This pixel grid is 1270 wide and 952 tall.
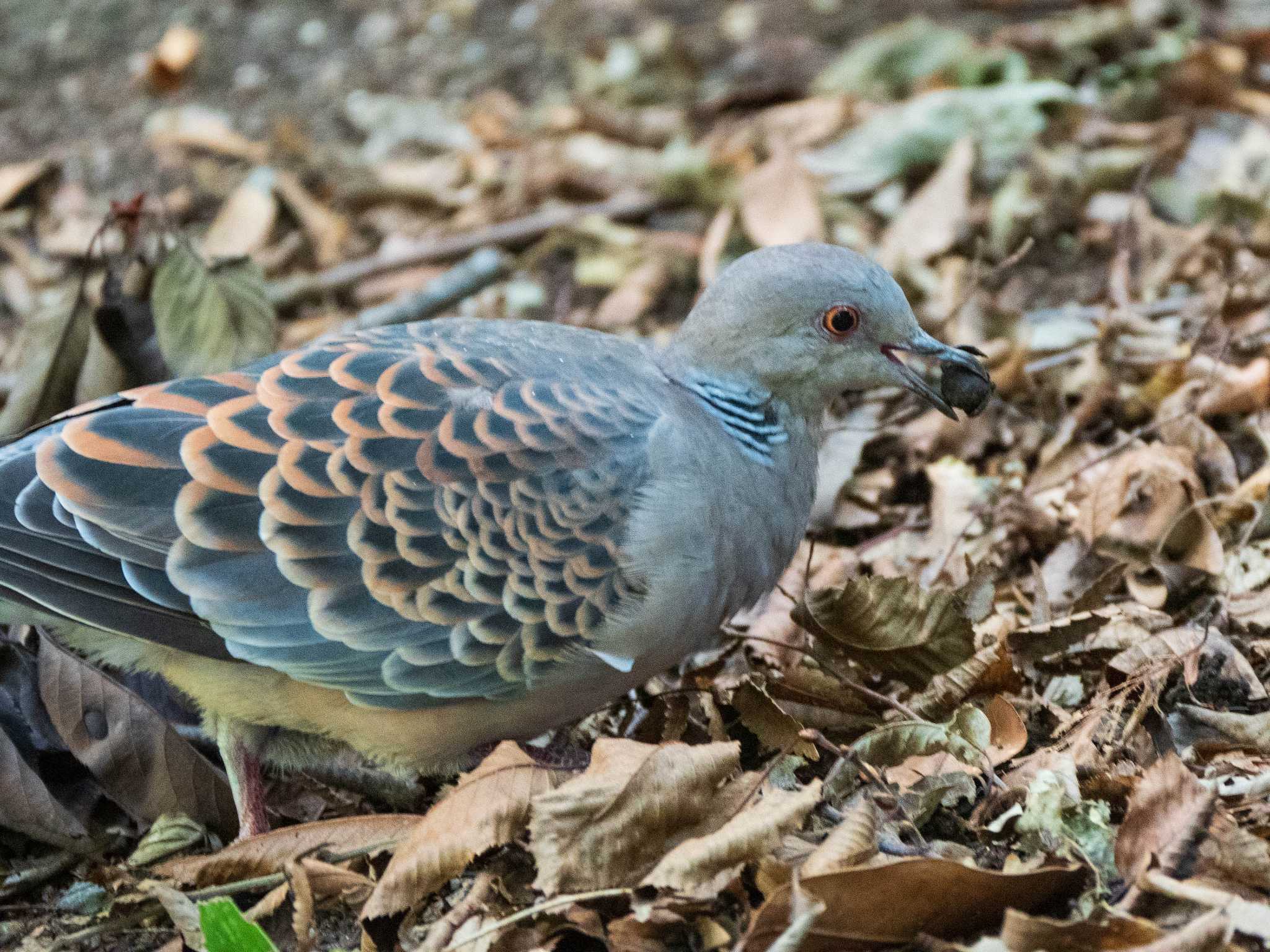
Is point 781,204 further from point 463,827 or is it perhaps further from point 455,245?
point 463,827

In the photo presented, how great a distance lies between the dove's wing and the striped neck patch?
0.94ft

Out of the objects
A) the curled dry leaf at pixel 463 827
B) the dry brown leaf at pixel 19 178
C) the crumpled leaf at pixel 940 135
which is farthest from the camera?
the dry brown leaf at pixel 19 178

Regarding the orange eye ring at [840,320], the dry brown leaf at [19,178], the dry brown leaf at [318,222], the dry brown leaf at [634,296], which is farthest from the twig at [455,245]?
the orange eye ring at [840,320]

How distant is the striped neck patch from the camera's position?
11.5 feet

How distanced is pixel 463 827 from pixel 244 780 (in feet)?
2.56

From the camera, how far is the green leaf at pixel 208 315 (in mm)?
4551

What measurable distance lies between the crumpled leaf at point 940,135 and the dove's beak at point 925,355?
255 cm

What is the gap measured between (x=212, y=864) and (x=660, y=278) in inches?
127

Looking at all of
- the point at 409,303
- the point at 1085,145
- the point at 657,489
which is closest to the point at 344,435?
the point at 657,489

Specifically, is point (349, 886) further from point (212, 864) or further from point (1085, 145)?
point (1085, 145)

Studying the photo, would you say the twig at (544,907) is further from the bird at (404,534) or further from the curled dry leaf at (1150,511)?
the curled dry leaf at (1150,511)

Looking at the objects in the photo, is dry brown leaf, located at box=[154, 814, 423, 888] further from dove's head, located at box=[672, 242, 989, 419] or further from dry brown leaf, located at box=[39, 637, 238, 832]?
dove's head, located at box=[672, 242, 989, 419]

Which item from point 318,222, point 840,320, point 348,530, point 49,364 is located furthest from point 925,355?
point 318,222

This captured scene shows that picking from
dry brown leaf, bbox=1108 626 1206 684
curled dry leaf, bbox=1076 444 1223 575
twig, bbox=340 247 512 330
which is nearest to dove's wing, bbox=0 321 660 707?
dry brown leaf, bbox=1108 626 1206 684
